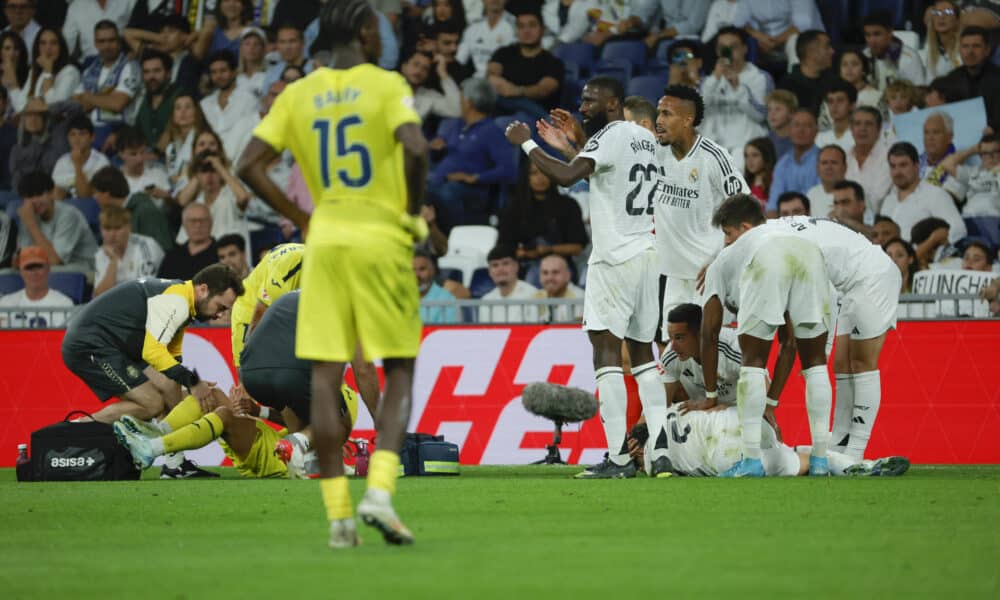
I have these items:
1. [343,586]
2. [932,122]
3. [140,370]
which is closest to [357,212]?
[343,586]

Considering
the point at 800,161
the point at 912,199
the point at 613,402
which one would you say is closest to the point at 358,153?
the point at 613,402

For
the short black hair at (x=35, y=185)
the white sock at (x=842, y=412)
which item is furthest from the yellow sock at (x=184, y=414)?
the short black hair at (x=35, y=185)

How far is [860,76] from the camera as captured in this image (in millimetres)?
16344

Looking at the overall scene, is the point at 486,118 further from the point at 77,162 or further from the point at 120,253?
the point at 77,162

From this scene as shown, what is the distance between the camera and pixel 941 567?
528 cm

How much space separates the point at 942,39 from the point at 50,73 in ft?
37.4

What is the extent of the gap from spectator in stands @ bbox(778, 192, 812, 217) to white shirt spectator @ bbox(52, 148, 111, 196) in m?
8.75

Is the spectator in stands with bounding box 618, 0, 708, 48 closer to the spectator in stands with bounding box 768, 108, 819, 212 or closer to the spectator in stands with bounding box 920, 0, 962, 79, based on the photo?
the spectator in stands with bounding box 768, 108, 819, 212

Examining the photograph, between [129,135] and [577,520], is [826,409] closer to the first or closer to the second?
[577,520]

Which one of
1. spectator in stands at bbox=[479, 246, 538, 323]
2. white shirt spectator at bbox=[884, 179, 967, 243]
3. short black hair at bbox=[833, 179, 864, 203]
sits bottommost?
spectator in stands at bbox=[479, 246, 538, 323]

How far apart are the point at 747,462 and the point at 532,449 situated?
3.56 meters

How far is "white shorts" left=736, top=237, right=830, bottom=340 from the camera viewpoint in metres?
10.0

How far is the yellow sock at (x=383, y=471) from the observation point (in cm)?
593

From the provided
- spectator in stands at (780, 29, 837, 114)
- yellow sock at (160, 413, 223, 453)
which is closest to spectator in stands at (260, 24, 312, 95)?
spectator in stands at (780, 29, 837, 114)
